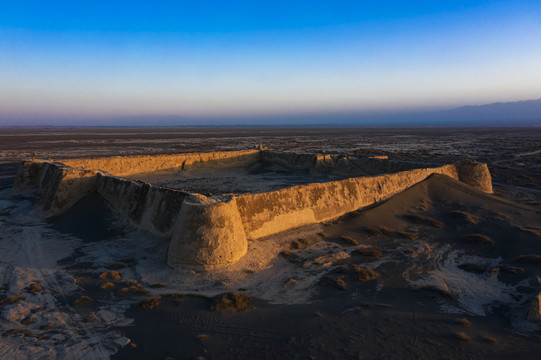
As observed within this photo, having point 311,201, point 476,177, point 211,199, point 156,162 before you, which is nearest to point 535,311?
point 311,201

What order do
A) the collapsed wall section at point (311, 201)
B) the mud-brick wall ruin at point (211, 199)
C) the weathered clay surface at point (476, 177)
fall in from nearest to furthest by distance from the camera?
the mud-brick wall ruin at point (211, 199) < the collapsed wall section at point (311, 201) < the weathered clay surface at point (476, 177)

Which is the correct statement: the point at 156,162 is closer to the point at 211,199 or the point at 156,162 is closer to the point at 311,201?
the point at 311,201

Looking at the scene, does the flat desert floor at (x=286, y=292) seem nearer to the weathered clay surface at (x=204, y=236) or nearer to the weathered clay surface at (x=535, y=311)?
the weathered clay surface at (x=535, y=311)

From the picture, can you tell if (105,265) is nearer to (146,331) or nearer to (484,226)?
(146,331)

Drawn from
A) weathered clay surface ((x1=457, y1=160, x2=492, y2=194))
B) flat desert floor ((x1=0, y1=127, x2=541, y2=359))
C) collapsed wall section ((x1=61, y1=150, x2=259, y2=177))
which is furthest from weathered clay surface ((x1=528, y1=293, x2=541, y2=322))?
collapsed wall section ((x1=61, y1=150, x2=259, y2=177))

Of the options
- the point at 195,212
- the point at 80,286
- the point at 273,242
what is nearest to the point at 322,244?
the point at 273,242

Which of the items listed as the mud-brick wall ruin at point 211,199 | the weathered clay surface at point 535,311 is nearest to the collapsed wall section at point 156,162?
the mud-brick wall ruin at point 211,199

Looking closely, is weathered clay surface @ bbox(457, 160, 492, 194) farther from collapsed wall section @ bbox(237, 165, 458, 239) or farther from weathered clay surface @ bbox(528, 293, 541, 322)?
weathered clay surface @ bbox(528, 293, 541, 322)
